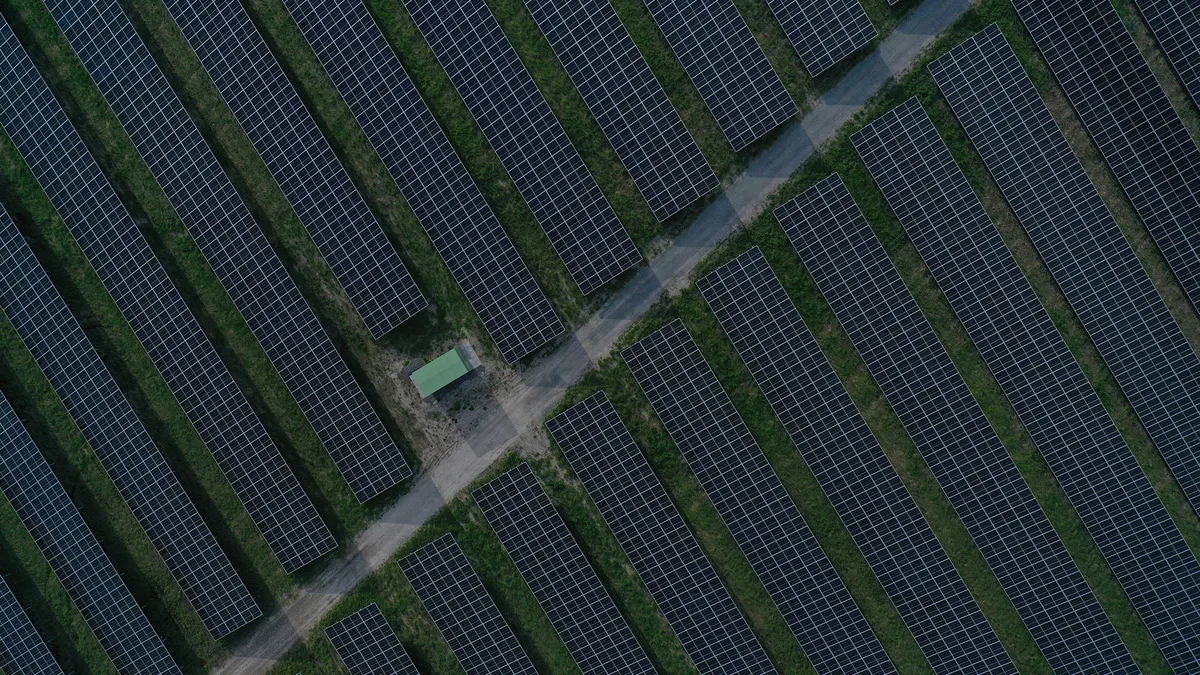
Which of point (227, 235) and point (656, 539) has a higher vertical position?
point (227, 235)

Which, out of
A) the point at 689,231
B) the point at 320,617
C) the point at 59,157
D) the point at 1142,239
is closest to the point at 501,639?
the point at 320,617

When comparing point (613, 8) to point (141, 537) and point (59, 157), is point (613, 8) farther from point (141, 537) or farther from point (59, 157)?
point (141, 537)

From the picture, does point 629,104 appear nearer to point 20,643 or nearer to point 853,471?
point 853,471

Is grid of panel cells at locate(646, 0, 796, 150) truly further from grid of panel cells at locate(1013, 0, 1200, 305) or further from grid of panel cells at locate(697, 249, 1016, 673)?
grid of panel cells at locate(1013, 0, 1200, 305)

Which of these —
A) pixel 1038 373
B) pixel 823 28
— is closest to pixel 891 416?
pixel 1038 373

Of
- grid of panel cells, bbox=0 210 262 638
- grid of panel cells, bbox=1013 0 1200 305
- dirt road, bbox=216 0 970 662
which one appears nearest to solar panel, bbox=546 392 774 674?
dirt road, bbox=216 0 970 662

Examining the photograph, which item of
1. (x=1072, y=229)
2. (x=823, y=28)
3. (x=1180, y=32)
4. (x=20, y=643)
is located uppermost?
(x=823, y=28)

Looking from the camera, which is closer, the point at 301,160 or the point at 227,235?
the point at 301,160
